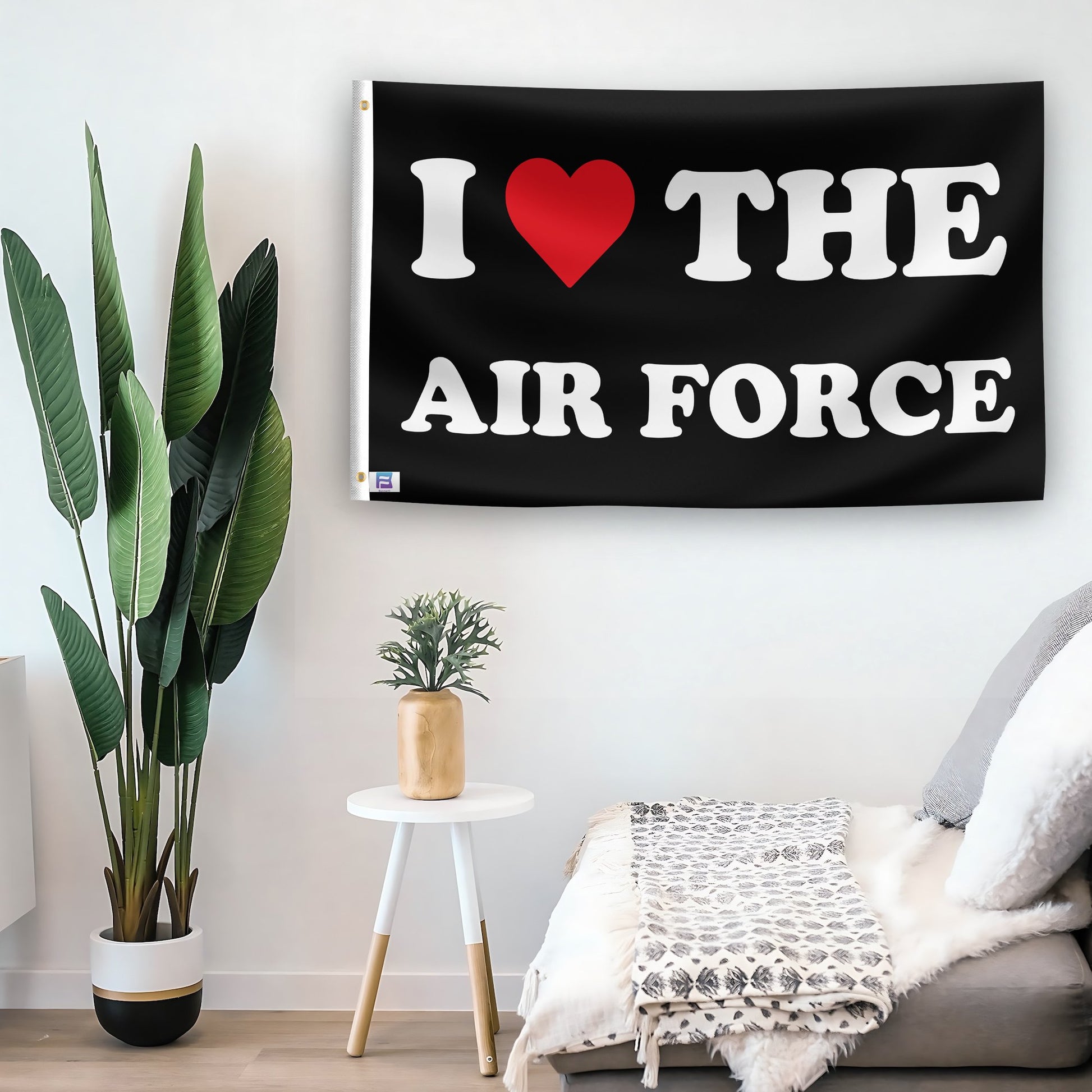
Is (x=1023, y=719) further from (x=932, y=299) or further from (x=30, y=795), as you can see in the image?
(x=30, y=795)

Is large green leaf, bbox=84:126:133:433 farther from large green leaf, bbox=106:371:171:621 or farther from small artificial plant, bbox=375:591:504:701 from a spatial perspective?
small artificial plant, bbox=375:591:504:701

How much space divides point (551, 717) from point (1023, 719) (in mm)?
1065

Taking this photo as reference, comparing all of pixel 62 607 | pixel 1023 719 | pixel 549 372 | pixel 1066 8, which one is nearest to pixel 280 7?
pixel 549 372

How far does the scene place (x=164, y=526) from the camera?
76.9 inches

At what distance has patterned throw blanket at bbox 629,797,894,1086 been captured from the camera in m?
1.27

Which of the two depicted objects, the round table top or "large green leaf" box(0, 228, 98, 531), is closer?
the round table top

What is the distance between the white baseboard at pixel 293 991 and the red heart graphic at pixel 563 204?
4.93 feet

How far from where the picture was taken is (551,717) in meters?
2.31

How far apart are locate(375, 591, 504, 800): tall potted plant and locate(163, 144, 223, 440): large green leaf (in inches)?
21.4

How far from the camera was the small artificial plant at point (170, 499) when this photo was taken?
2.02 metres

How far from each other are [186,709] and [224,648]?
136 millimetres

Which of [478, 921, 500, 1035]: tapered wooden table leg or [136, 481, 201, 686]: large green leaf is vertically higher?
[136, 481, 201, 686]: large green leaf

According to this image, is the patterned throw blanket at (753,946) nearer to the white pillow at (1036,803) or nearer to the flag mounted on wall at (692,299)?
the white pillow at (1036,803)

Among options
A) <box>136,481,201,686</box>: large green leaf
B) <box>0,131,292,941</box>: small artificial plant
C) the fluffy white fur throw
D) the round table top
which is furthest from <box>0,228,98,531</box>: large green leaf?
the fluffy white fur throw
